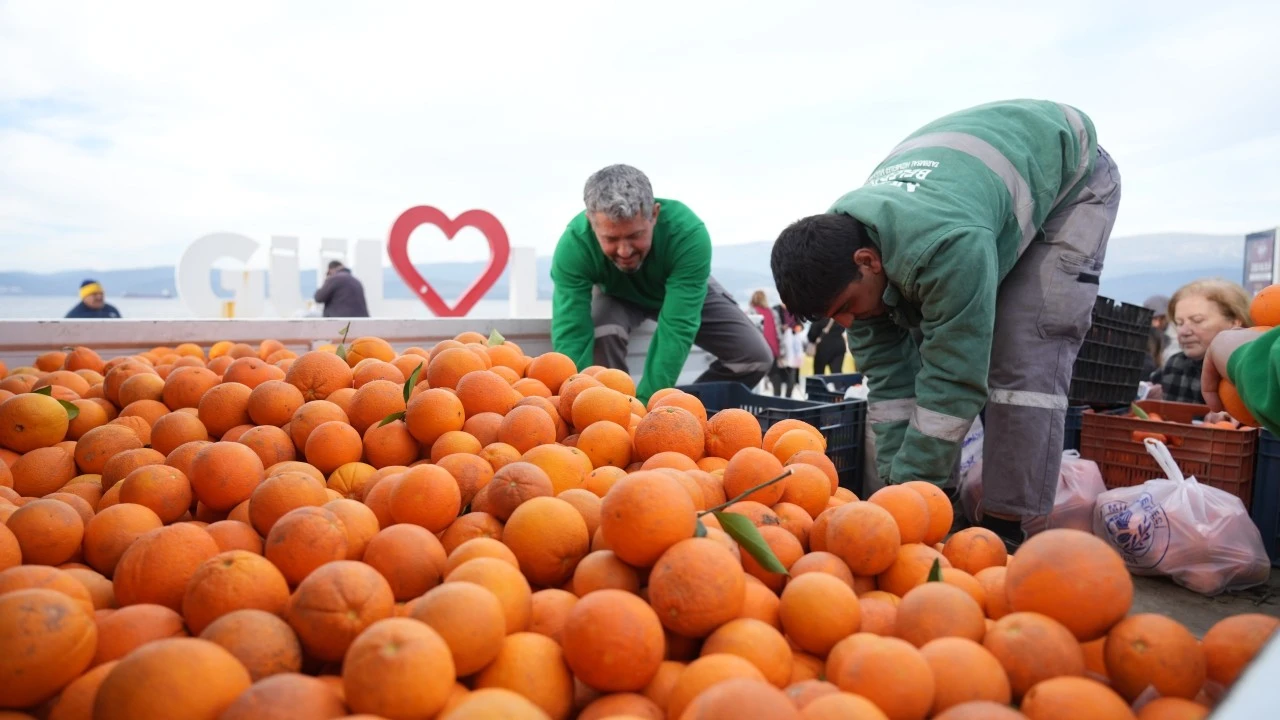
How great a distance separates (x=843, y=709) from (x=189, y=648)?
2.22 ft

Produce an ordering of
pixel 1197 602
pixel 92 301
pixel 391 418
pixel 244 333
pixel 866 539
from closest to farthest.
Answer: pixel 866 539 → pixel 391 418 → pixel 1197 602 → pixel 244 333 → pixel 92 301

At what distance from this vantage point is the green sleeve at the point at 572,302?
3.64 meters

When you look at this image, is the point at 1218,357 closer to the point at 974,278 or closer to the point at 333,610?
the point at 974,278

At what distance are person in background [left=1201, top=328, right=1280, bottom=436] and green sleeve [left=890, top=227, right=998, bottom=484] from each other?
699 mm

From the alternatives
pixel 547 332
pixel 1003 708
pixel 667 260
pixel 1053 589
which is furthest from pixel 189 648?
pixel 547 332

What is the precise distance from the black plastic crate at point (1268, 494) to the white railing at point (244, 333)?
2.75 meters

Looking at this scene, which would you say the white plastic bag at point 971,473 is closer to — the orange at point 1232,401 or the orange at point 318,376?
the orange at point 1232,401

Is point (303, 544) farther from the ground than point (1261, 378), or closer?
closer

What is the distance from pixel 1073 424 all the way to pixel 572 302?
Answer: 252 cm

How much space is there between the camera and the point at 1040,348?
8.13ft

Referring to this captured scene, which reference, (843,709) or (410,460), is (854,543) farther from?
(410,460)

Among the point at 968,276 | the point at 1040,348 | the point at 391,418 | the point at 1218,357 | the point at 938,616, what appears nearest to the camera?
the point at 938,616

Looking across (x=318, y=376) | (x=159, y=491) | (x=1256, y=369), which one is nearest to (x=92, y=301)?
(x=318, y=376)

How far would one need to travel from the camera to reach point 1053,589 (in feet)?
2.88
